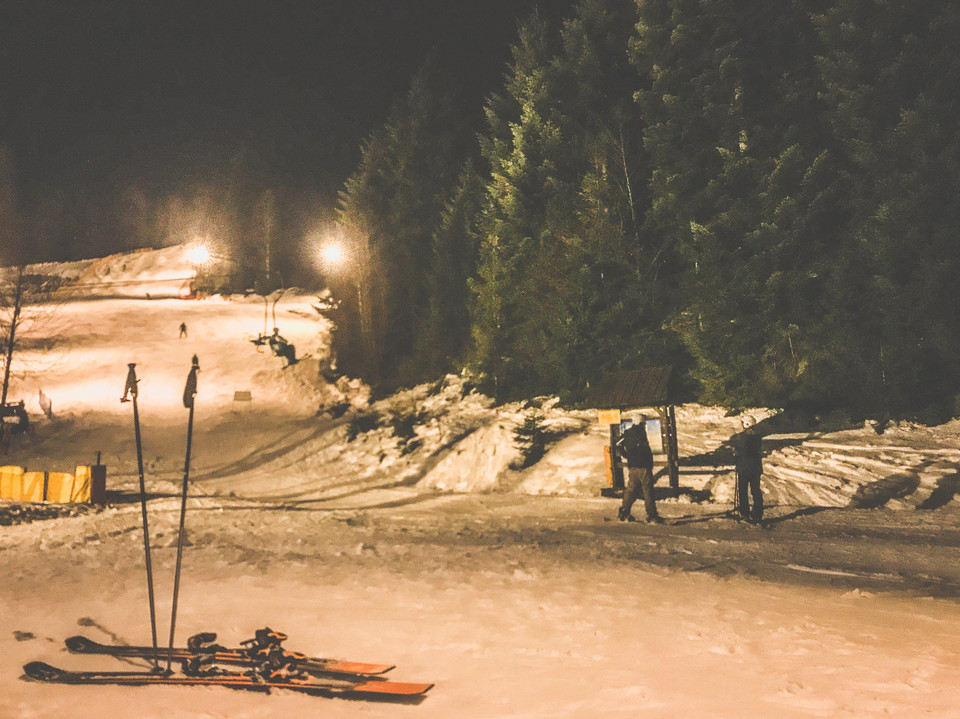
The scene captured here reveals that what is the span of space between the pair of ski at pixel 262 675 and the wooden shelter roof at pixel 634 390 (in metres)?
10.8

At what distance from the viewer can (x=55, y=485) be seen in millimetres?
17875

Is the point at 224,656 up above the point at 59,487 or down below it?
below

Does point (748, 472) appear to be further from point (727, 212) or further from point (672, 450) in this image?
point (727, 212)

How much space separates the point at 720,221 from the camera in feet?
67.9

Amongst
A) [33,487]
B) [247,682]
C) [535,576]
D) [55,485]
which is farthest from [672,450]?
[33,487]

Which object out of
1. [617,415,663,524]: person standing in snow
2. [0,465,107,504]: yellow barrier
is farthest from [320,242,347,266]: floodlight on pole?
[617,415,663,524]: person standing in snow

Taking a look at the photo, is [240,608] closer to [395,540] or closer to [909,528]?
[395,540]

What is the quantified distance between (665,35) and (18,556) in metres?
23.7

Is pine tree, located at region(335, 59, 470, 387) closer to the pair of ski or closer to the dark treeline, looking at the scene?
the dark treeline

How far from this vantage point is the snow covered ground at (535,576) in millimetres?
4891

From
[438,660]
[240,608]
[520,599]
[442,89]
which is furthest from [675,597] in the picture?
[442,89]

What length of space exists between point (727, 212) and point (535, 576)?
1552 cm

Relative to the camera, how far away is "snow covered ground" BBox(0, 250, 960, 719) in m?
A: 4.89

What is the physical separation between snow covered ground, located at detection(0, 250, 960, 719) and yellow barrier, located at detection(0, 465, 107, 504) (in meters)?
1.08
